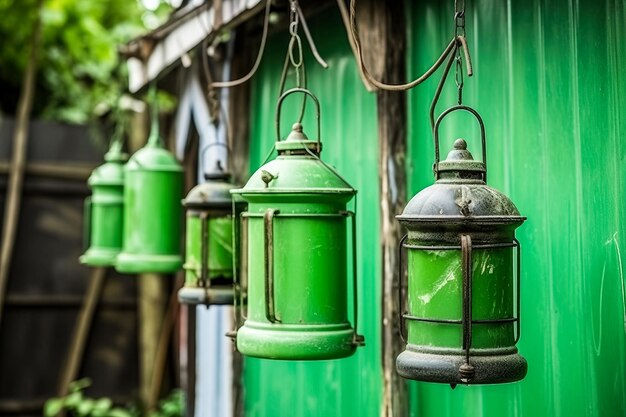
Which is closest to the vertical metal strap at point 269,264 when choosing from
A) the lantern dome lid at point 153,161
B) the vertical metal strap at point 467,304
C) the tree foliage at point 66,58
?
the vertical metal strap at point 467,304

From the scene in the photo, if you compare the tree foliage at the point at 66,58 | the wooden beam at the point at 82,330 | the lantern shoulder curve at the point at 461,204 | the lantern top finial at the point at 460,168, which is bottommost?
the wooden beam at the point at 82,330

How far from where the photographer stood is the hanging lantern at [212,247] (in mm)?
3967

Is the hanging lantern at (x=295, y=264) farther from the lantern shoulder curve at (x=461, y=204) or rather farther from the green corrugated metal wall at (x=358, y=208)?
the green corrugated metal wall at (x=358, y=208)

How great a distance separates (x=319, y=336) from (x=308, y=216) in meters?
0.38

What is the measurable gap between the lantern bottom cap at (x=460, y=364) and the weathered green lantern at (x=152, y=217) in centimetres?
246

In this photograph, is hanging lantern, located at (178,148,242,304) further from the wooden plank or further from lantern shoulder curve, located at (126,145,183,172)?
the wooden plank

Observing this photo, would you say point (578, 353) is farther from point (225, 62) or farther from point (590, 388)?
point (225, 62)

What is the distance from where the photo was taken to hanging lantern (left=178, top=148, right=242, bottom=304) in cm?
397

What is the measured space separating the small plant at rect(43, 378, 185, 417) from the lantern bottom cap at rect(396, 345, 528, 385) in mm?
4766


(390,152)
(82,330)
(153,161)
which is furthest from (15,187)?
(390,152)

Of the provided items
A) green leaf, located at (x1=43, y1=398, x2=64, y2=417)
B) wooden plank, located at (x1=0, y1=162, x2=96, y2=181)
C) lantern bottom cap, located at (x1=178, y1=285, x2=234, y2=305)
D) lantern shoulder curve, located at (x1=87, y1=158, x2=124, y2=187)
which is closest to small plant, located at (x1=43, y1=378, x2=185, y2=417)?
green leaf, located at (x1=43, y1=398, x2=64, y2=417)

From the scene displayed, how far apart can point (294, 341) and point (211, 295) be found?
1.11 m

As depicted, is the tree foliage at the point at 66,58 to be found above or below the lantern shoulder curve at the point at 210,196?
above

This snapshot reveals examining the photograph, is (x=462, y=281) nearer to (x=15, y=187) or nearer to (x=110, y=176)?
(x=110, y=176)
